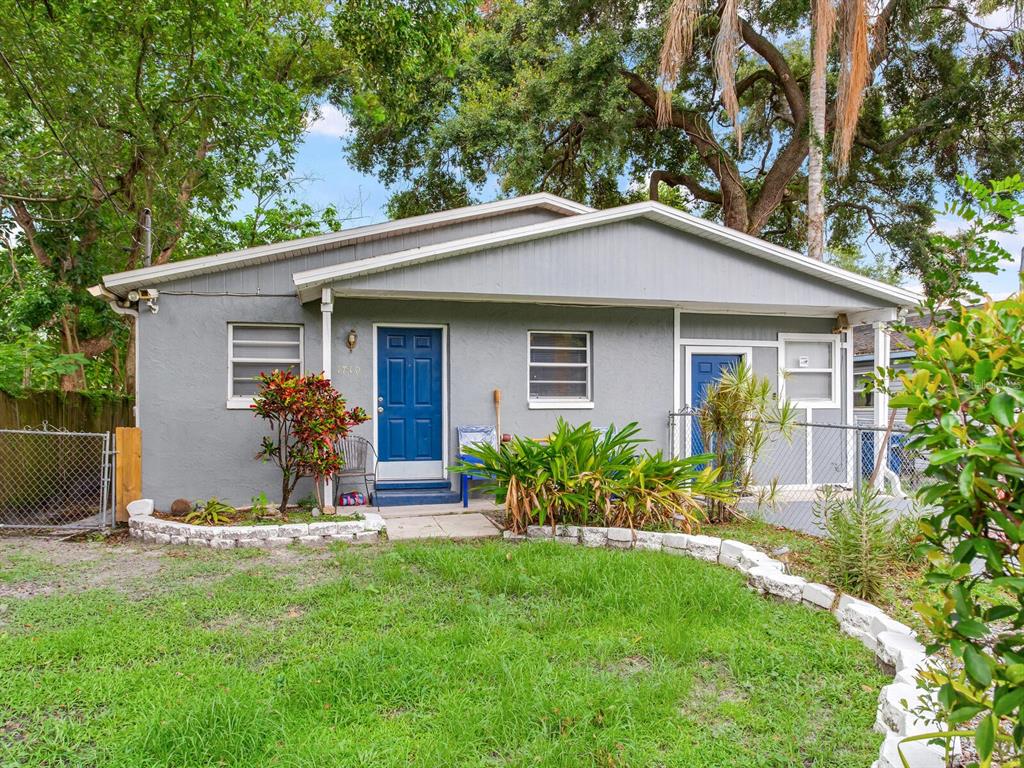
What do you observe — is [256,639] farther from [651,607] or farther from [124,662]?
[651,607]

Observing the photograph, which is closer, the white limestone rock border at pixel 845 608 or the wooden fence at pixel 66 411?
the white limestone rock border at pixel 845 608

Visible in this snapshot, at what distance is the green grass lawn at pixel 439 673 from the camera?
259 cm

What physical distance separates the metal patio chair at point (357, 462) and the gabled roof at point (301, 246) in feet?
8.06

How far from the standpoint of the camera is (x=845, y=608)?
391 cm

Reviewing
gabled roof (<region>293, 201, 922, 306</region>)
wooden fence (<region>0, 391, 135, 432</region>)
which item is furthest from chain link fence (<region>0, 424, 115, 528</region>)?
gabled roof (<region>293, 201, 922, 306</region>)

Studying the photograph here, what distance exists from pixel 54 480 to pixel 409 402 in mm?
4974

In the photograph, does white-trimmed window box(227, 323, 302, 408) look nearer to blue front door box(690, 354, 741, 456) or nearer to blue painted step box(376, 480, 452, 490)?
blue painted step box(376, 480, 452, 490)

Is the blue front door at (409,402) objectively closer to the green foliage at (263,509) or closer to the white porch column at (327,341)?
the white porch column at (327,341)

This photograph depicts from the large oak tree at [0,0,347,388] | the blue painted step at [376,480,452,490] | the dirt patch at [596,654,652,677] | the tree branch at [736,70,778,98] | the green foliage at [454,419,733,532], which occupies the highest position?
the tree branch at [736,70,778,98]

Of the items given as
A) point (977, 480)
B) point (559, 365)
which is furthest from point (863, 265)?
point (977, 480)

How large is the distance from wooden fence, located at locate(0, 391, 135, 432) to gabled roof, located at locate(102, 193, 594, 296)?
231 cm

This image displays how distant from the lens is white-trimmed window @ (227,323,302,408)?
7.54 meters

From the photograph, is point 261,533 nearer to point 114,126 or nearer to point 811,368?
point 114,126

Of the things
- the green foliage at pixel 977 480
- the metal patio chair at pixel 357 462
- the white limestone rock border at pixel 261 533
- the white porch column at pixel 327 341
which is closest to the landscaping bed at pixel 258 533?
the white limestone rock border at pixel 261 533
